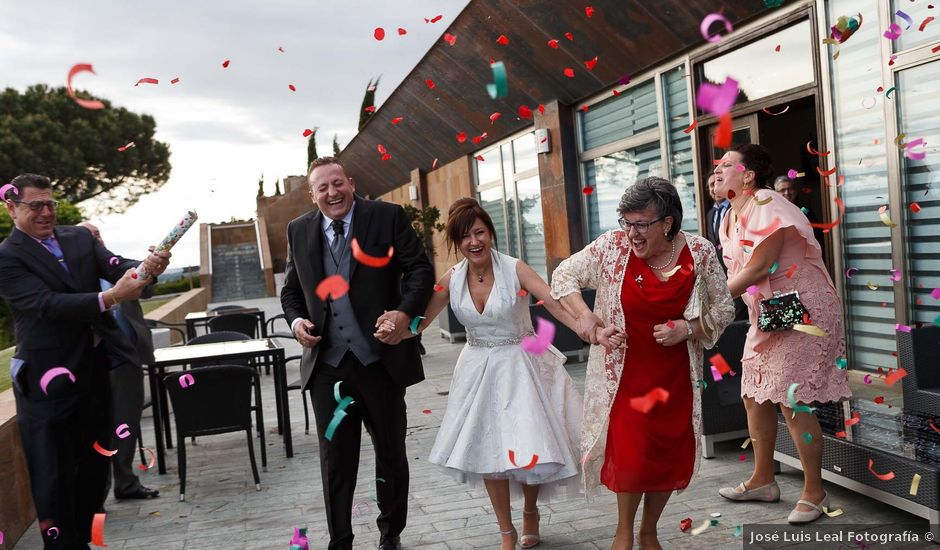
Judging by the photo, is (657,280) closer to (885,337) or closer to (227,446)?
(885,337)

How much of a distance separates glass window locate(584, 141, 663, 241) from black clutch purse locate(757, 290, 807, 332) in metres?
5.98

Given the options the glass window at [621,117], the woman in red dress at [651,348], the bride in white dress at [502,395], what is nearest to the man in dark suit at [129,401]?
the bride in white dress at [502,395]

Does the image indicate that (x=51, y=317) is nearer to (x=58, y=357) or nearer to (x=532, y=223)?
(x=58, y=357)

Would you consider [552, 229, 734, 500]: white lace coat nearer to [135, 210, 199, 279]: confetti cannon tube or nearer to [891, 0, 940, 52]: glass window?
[135, 210, 199, 279]: confetti cannon tube

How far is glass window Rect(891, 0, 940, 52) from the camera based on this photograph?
5688 mm

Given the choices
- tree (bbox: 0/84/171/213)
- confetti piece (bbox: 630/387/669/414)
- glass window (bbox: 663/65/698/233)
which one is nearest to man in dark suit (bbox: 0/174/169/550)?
confetti piece (bbox: 630/387/669/414)

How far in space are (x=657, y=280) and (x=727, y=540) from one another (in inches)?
50.8

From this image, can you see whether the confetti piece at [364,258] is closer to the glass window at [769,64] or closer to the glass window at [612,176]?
the glass window at [769,64]

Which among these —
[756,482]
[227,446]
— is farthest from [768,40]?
[227,446]

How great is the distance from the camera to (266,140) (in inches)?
274

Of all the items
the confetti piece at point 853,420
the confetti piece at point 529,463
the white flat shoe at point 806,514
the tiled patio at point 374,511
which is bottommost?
the tiled patio at point 374,511

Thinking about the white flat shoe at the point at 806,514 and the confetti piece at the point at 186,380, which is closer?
the white flat shoe at the point at 806,514

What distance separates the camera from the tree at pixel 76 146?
33.2 meters

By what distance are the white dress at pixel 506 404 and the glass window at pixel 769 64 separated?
4292 millimetres
